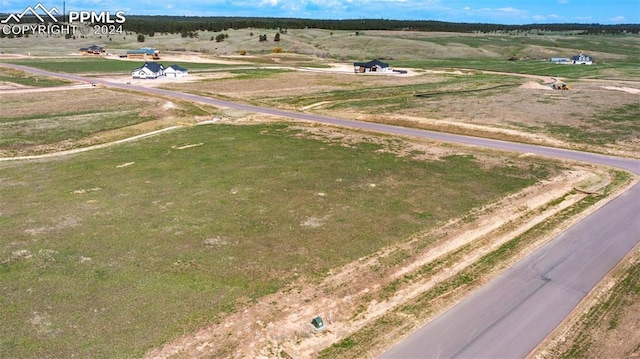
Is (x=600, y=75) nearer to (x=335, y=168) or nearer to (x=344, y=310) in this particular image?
(x=335, y=168)

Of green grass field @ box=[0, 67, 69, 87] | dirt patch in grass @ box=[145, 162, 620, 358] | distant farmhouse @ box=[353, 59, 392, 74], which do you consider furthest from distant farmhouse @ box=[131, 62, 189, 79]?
dirt patch in grass @ box=[145, 162, 620, 358]

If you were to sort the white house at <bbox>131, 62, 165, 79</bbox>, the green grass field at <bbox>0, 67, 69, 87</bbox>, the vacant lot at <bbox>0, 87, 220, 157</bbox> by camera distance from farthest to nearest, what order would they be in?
the white house at <bbox>131, 62, 165, 79</bbox> → the green grass field at <bbox>0, 67, 69, 87</bbox> → the vacant lot at <bbox>0, 87, 220, 157</bbox>

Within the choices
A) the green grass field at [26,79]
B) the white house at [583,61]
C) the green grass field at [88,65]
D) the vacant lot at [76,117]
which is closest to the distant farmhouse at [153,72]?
the green grass field at [88,65]

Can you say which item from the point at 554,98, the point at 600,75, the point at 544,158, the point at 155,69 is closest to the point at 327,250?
the point at 544,158

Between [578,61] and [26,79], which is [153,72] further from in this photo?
[578,61]

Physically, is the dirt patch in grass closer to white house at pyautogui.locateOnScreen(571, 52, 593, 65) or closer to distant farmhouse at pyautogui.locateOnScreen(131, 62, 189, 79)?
distant farmhouse at pyautogui.locateOnScreen(131, 62, 189, 79)

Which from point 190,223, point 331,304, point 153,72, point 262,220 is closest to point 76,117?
point 190,223
